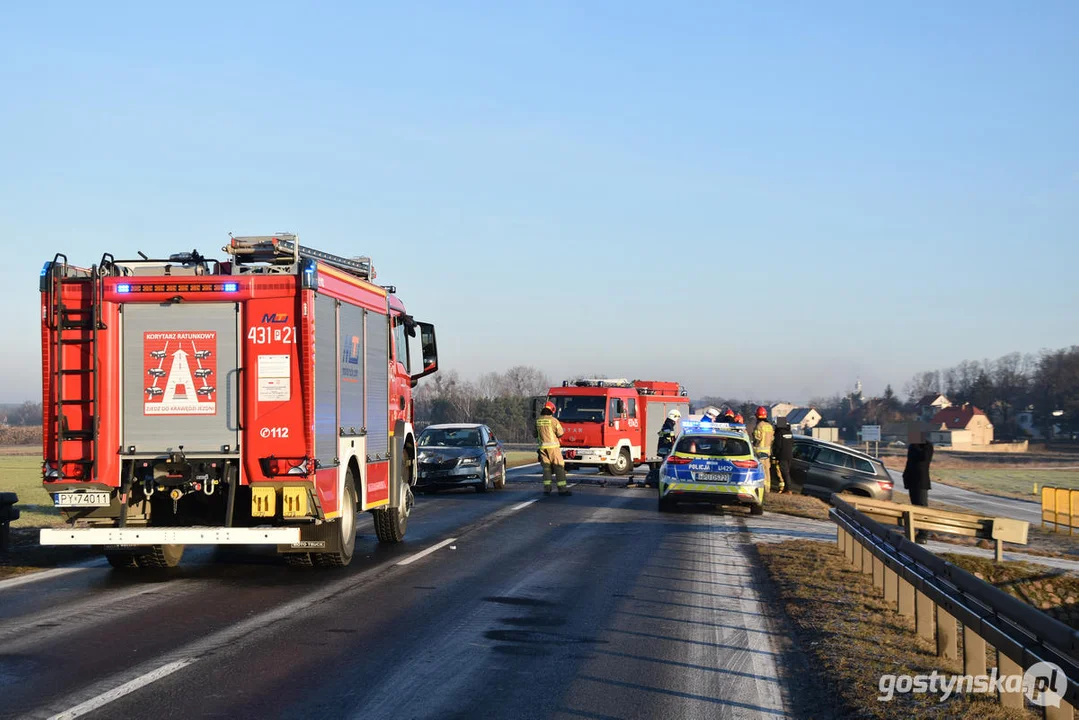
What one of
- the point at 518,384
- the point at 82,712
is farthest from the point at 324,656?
the point at 518,384

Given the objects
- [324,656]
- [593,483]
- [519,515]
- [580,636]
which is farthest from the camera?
[593,483]

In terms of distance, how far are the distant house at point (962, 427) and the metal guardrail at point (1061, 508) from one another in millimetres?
112328

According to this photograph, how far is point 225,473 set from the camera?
1168 cm

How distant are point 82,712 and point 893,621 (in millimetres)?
6640

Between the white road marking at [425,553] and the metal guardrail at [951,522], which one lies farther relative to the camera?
the metal guardrail at [951,522]

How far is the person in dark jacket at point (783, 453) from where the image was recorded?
26188 mm

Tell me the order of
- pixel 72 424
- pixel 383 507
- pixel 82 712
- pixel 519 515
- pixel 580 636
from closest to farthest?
1. pixel 82 712
2. pixel 580 636
3. pixel 72 424
4. pixel 383 507
5. pixel 519 515

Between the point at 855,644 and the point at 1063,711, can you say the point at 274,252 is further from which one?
the point at 1063,711

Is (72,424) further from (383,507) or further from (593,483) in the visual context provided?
(593,483)

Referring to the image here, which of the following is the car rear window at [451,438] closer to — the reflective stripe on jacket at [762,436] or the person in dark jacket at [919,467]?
the reflective stripe on jacket at [762,436]

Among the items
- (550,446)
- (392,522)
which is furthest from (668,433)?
(392,522)

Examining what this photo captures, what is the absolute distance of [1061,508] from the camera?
37.2 metres

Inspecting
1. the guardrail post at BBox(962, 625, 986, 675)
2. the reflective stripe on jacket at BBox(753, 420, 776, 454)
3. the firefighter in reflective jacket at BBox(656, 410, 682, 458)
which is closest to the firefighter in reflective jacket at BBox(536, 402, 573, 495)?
the firefighter in reflective jacket at BBox(656, 410, 682, 458)

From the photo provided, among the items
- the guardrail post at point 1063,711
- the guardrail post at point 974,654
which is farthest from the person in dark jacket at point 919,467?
the guardrail post at point 1063,711
